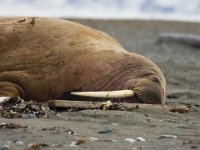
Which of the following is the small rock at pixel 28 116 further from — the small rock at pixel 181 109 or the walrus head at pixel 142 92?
the small rock at pixel 181 109

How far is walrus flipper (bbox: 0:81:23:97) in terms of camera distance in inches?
249

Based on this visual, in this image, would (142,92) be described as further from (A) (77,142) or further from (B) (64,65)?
(A) (77,142)

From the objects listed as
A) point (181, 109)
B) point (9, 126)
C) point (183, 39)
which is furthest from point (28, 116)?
point (183, 39)

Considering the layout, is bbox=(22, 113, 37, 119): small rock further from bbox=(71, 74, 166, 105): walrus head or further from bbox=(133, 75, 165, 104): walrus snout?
bbox=(133, 75, 165, 104): walrus snout

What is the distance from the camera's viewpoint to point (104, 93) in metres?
5.99

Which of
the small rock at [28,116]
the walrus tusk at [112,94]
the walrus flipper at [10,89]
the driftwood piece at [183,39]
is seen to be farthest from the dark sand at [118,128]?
the driftwood piece at [183,39]

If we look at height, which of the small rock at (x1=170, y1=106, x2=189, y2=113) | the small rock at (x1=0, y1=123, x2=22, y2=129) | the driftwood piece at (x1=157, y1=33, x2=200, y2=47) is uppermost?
the driftwood piece at (x1=157, y1=33, x2=200, y2=47)

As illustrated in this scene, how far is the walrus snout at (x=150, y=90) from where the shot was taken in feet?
19.7

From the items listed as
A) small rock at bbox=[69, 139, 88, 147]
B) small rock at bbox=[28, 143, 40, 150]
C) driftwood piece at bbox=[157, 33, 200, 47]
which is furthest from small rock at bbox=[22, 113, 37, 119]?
driftwood piece at bbox=[157, 33, 200, 47]

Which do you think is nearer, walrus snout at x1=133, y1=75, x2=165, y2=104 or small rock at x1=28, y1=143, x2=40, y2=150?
small rock at x1=28, y1=143, x2=40, y2=150

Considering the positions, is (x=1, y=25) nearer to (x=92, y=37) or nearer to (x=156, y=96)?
(x=92, y=37)

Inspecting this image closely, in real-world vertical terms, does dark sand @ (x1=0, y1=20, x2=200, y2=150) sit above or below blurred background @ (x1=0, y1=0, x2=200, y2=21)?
below

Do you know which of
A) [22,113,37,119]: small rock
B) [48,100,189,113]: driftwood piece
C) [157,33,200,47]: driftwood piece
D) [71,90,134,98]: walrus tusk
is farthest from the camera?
[157,33,200,47]: driftwood piece

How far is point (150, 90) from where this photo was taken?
6.02 m
